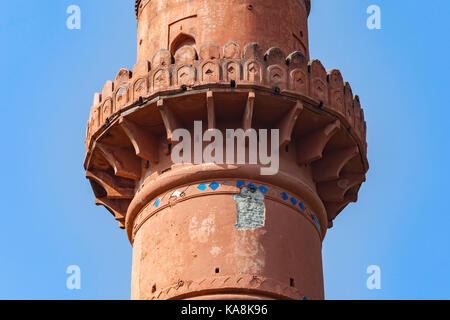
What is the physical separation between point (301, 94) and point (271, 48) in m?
0.81

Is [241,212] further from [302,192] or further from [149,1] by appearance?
[149,1]

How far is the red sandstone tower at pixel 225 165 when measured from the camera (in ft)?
54.7

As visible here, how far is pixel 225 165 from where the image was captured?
17188 mm

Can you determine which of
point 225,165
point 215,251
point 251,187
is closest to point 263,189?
Result: point 251,187

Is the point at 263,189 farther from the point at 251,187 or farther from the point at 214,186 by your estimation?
the point at 214,186

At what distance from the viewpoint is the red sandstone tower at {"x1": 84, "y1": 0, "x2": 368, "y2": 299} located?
16.7 meters

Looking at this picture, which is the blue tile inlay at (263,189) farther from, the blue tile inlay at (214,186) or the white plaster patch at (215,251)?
the white plaster patch at (215,251)

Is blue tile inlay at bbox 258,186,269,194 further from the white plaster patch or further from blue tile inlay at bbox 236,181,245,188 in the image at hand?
the white plaster patch

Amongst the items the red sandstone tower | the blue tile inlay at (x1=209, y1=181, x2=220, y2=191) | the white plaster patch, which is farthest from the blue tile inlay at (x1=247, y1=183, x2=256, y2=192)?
the white plaster patch

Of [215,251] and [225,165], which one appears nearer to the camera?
[215,251]

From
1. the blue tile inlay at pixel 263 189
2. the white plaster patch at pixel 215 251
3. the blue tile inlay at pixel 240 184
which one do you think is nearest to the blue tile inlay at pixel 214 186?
the blue tile inlay at pixel 240 184

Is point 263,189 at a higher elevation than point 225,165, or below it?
below

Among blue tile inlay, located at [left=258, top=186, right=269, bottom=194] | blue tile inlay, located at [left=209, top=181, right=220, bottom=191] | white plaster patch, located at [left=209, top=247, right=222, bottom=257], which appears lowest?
white plaster patch, located at [left=209, top=247, right=222, bottom=257]

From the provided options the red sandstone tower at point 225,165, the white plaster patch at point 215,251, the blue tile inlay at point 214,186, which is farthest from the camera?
the blue tile inlay at point 214,186
